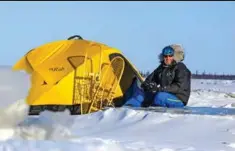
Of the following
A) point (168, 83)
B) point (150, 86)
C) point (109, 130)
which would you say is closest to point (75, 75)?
point (150, 86)

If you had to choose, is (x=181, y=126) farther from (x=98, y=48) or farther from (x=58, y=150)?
(x=98, y=48)

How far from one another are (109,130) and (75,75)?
106 inches

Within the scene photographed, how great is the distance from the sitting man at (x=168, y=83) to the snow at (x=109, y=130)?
1.03 m

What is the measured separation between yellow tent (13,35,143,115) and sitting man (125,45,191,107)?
0.60 m

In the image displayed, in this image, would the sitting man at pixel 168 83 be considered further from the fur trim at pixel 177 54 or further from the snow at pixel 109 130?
the snow at pixel 109 130

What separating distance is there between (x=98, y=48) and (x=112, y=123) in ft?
8.86

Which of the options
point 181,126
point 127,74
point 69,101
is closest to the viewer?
point 181,126

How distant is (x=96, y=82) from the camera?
9.38 metres

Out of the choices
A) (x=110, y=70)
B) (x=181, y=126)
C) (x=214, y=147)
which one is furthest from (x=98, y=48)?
(x=214, y=147)

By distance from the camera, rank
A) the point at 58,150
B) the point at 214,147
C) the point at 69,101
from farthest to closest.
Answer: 1. the point at 69,101
2. the point at 214,147
3. the point at 58,150

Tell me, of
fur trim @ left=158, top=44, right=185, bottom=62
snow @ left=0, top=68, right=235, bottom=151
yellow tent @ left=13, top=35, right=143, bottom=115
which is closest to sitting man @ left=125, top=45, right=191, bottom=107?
fur trim @ left=158, top=44, right=185, bottom=62

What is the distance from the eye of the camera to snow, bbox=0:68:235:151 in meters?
5.12

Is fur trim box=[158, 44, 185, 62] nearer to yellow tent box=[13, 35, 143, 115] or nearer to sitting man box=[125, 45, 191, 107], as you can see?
sitting man box=[125, 45, 191, 107]

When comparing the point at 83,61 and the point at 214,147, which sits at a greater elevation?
the point at 83,61
